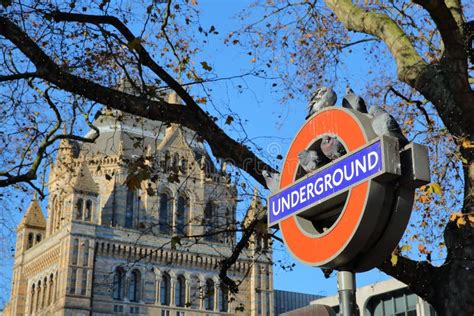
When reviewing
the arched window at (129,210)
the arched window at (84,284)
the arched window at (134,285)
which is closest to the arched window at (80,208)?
the arched window at (129,210)

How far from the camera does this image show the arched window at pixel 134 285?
62759 mm

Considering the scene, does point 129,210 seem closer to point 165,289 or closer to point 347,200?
point 165,289

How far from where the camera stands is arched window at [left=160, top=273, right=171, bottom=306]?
64.0 meters

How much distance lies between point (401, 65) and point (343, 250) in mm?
5348

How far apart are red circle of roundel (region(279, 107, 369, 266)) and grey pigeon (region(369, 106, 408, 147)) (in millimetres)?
97

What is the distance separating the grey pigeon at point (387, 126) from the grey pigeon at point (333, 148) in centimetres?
37

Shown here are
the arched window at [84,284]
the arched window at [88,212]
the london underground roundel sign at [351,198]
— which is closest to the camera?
the london underground roundel sign at [351,198]

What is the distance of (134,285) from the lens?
63.2 meters

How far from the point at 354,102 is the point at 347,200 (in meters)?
0.82

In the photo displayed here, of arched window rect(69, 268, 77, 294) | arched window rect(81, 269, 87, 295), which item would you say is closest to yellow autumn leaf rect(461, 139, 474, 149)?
arched window rect(69, 268, 77, 294)

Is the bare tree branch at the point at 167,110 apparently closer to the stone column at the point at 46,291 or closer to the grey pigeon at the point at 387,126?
the grey pigeon at the point at 387,126

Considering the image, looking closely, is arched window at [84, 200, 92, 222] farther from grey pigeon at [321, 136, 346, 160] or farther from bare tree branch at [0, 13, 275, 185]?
grey pigeon at [321, 136, 346, 160]

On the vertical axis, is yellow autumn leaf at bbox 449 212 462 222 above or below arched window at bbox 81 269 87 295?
below

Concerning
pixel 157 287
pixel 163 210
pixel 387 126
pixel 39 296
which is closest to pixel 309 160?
pixel 387 126
